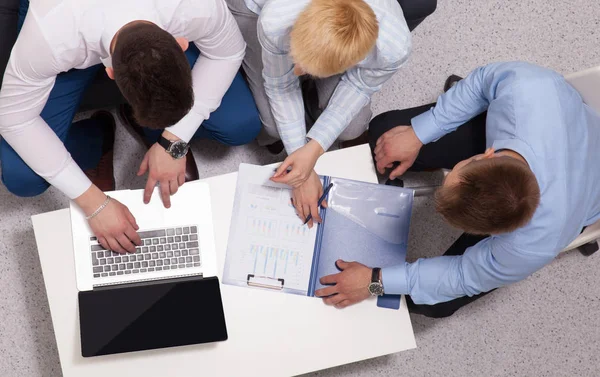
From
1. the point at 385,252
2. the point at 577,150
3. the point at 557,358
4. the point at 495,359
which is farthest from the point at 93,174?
the point at 557,358

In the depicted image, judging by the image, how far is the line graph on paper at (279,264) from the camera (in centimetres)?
120

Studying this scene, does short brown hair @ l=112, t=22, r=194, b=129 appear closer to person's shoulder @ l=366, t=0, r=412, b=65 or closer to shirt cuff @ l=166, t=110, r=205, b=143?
shirt cuff @ l=166, t=110, r=205, b=143

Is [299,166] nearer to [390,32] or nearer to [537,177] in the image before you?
[390,32]

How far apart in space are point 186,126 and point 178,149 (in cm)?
6

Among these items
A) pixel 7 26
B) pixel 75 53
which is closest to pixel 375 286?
pixel 75 53

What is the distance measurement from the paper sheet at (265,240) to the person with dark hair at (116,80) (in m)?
0.17

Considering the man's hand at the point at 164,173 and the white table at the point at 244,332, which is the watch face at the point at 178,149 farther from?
the white table at the point at 244,332

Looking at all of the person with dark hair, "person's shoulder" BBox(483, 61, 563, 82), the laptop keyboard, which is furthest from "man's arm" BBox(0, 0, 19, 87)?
"person's shoulder" BBox(483, 61, 563, 82)

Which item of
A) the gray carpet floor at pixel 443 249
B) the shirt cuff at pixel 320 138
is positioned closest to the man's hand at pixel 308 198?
the shirt cuff at pixel 320 138

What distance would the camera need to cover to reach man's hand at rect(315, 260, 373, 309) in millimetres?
1184

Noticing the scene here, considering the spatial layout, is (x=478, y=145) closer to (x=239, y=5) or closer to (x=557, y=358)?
(x=239, y=5)

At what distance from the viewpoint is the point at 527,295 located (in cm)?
184

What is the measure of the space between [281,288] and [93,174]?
0.80 metres

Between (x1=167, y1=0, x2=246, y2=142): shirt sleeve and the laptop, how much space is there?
0.76 ft
